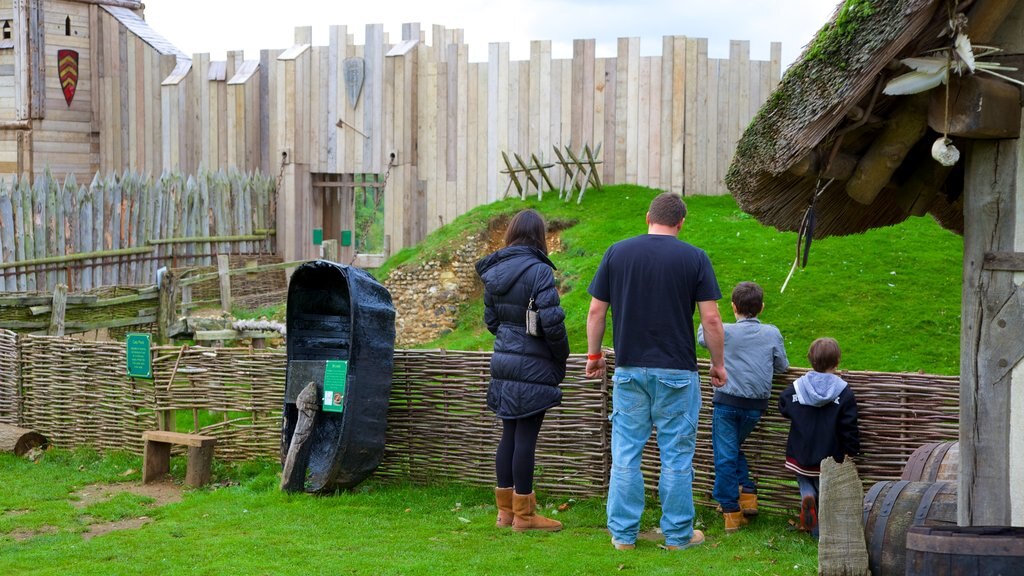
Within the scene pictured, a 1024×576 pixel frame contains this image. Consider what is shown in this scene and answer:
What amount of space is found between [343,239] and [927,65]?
16434 millimetres

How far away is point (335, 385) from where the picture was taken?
8.05 metres

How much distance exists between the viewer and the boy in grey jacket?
6.95 meters

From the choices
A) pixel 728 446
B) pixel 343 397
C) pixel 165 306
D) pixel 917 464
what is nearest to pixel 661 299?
pixel 728 446

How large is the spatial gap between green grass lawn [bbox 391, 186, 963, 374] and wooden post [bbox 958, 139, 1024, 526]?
5641 millimetres

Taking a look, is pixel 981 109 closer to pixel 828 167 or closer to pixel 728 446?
pixel 828 167

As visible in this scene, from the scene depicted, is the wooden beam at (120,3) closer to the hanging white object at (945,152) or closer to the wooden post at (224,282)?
the wooden post at (224,282)

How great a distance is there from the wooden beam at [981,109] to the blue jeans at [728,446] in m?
2.80

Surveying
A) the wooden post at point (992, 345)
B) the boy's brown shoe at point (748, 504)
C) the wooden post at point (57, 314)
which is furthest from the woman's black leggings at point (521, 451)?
the wooden post at point (57, 314)

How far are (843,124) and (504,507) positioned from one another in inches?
136

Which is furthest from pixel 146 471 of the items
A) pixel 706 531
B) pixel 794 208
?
pixel 794 208

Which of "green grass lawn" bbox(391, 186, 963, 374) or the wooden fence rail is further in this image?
the wooden fence rail

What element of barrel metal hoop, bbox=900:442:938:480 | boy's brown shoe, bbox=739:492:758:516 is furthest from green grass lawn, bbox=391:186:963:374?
barrel metal hoop, bbox=900:442:938:480

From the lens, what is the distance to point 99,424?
398 inches

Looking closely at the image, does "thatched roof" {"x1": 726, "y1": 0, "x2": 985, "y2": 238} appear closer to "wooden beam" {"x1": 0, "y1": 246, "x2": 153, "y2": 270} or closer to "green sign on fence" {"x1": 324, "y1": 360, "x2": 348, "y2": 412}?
"green sign on fence" {"x1": 324, "y1": 360, "x2": 348, "y2": 412}
